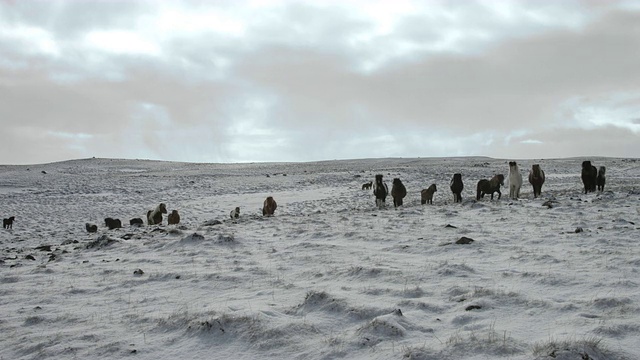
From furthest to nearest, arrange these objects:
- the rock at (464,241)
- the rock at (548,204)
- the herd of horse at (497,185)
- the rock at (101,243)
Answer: the herd of horse at (497,185) → the rock at (548,204) → the rock at (101,243) → the rock at (464,241)

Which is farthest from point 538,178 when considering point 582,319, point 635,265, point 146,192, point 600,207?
point 146,192

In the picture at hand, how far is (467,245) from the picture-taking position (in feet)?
29.9

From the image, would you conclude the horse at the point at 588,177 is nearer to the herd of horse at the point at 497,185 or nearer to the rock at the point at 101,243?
the herd of horse at the point at 497,185

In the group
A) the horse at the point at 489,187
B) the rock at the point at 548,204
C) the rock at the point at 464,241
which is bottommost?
the rock at the point at 464,241

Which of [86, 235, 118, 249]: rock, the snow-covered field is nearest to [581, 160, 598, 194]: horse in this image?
the snow-covered field

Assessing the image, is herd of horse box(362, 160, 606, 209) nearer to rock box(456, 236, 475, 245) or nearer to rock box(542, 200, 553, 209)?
rock box(542, 200, 553, 209)

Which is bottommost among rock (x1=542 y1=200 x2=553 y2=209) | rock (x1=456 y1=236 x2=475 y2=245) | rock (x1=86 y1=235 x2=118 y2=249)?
rock (x1=86 y1=235 x2=118 y2=249)

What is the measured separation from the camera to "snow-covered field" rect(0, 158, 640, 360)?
511 centimetres

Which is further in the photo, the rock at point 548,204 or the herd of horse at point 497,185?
the herd of horse at point 497,185

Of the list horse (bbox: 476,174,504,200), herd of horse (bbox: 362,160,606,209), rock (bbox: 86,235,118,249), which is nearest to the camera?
rock (bbox: 86,235,118,249)

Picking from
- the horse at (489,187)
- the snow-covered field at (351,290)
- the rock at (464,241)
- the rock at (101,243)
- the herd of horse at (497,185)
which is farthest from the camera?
the horse at (489,187)

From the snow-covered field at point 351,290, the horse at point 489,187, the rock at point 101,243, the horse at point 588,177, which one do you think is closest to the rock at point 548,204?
the snow-covered field at point 351,290

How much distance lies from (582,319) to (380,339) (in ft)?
6.72

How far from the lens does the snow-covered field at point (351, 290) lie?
5.11 m
